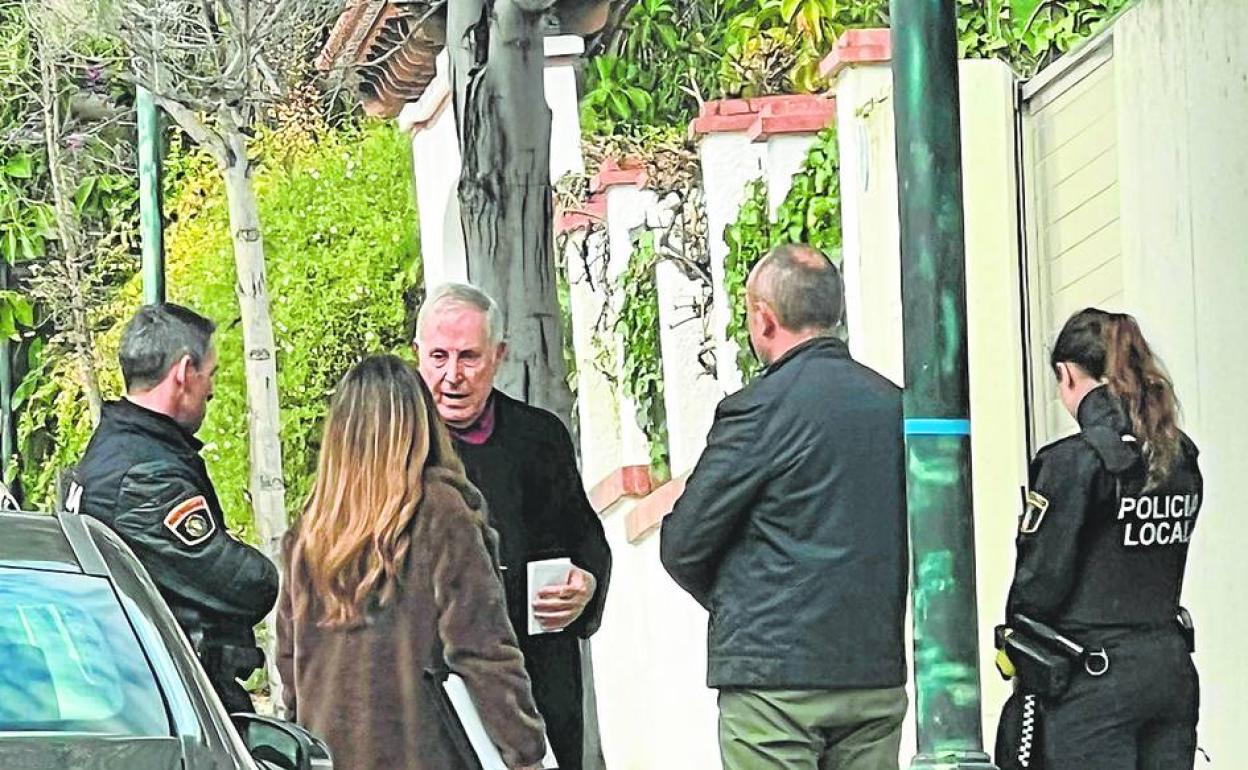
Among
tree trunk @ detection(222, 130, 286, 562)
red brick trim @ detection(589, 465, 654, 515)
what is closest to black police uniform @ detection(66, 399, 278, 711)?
red brick trim @ detection(589, 465, 654, 515)

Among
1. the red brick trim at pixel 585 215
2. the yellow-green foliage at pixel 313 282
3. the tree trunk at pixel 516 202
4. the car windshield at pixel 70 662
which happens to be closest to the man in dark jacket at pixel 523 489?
the car windshield at pixel 70 662

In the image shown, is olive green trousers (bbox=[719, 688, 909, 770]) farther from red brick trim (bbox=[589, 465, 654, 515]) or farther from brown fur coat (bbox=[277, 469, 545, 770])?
red brick trim (bbox=[589, 465, 654, 515])

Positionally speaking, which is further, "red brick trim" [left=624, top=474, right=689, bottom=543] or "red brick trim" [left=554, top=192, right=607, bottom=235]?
"red brick trim" [left=554, top=192, right=607, bottom=235]

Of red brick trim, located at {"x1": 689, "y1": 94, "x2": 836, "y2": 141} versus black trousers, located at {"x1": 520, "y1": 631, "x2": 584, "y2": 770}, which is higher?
red brick trim, located at {"x1": 689, "y1": 94, "x2": 836, "y2": 141}

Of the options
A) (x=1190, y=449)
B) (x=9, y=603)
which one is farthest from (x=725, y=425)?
(x=9, y=603)

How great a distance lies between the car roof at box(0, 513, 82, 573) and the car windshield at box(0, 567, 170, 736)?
1.6 inches

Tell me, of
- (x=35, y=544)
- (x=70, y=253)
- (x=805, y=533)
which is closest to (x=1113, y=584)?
(x=805, y=533)

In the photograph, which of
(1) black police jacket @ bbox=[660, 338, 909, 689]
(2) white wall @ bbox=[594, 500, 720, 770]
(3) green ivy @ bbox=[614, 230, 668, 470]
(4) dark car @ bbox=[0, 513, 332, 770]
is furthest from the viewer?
(3) green ivy @ bbox=[614, 230, 668, 470]

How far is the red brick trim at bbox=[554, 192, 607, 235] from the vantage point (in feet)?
49.9

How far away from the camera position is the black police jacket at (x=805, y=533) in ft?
21.0

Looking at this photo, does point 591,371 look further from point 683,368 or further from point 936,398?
point 936,398

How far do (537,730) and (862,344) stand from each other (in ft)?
15.3

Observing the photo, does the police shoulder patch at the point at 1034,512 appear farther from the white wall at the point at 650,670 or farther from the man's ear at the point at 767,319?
the white wall at the point at 650,670

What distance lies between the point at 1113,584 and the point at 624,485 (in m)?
7.42
